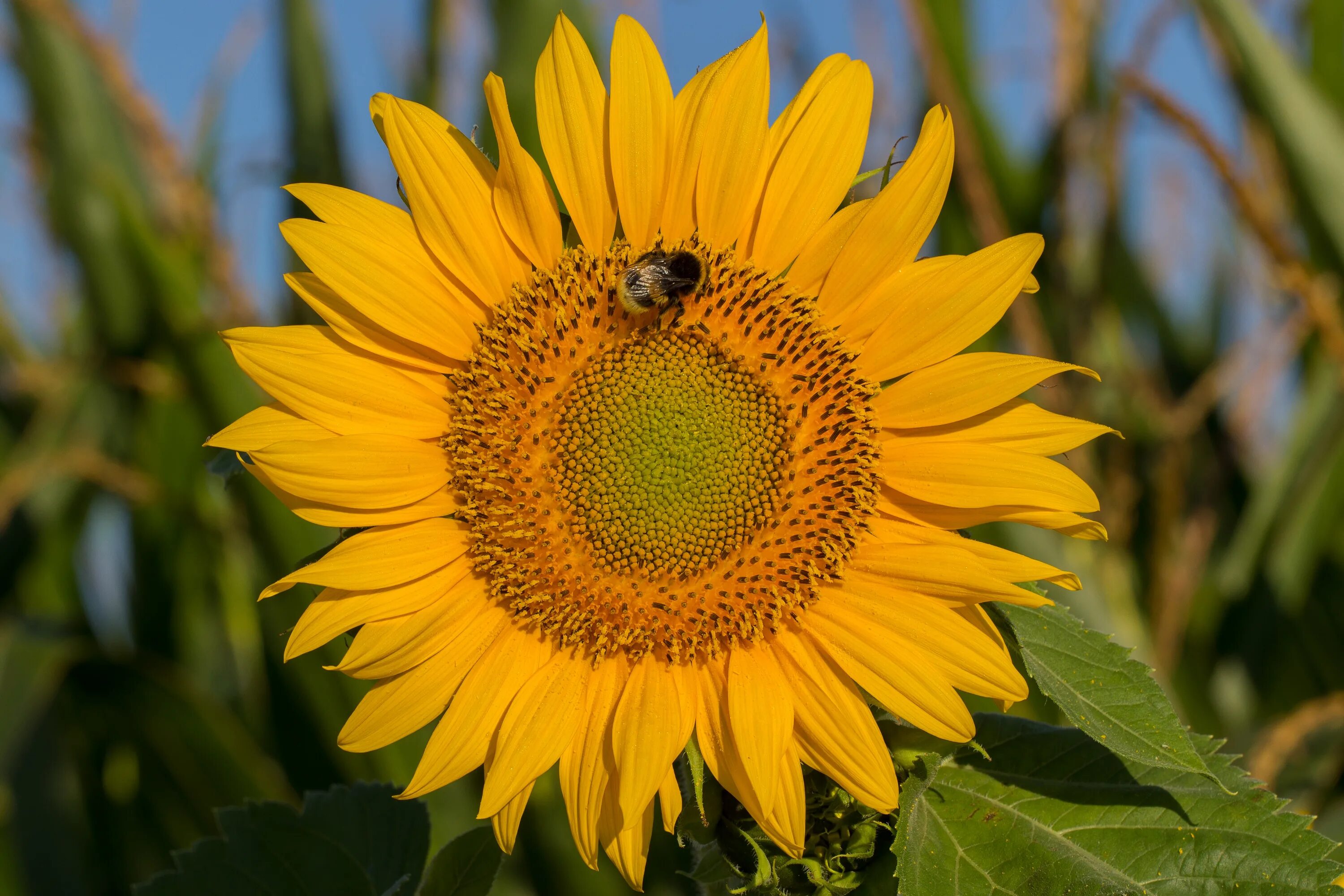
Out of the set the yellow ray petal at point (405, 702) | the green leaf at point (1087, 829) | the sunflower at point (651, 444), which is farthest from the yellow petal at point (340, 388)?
the green leaf at point (1087, 829)

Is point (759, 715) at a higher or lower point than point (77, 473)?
lower

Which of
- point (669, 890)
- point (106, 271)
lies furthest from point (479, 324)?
point (106, 271)

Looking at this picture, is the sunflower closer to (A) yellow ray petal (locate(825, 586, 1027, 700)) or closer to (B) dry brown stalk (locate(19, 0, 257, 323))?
(A) yellow ray petal (locate(825, 586, 1027, 700))

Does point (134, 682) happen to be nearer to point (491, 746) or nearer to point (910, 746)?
point (491, 746)

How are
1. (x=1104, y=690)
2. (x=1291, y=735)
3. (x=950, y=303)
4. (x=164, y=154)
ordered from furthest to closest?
(x=164, y=154) < (x=1291, y=735) < (x=950, y=303) < (x=1104, y=690)

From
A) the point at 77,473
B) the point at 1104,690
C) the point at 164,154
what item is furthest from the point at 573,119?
the point at 77,473

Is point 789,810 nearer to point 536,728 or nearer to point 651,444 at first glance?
point 536,728

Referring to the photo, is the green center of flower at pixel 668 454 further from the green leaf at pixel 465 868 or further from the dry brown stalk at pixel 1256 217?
the dry brown stalk at pixel 1256 217
